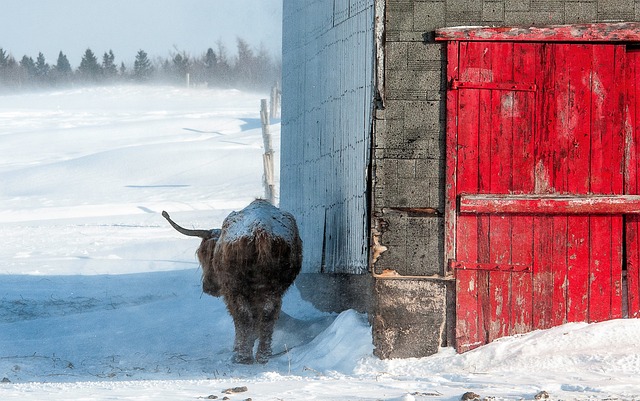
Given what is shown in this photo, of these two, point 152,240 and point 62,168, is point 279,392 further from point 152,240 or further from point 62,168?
point 62,168

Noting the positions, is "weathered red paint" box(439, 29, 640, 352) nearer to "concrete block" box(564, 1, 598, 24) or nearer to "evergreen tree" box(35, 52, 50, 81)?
"concrete block" box(564, 1, 598, 24)

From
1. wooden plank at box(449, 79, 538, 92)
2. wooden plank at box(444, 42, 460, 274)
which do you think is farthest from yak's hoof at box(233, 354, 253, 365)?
wooden plank at box(449, 79, 538, 92)

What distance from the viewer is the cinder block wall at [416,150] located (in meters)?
8.01

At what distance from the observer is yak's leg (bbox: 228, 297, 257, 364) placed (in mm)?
9492

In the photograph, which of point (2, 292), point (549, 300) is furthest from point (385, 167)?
point (2, 292)

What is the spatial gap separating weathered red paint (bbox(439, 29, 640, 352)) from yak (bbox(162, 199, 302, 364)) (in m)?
2.00

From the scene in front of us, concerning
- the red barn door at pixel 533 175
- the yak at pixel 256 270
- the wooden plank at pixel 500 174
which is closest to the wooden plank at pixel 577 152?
the red barn door at pixel 533 175

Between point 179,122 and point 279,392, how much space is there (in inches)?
1575

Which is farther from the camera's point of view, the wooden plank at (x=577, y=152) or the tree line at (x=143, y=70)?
the tree line at (x=143, y=70)

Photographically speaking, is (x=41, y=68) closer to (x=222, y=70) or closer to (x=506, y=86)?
(x=222, y=70)

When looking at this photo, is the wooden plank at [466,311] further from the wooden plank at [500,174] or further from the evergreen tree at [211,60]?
the evergreen tree at [211,60]

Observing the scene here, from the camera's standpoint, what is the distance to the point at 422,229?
8.03 m

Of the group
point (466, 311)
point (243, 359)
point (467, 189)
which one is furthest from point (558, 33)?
point (243, 359)

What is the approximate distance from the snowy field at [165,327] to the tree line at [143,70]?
212 ft
